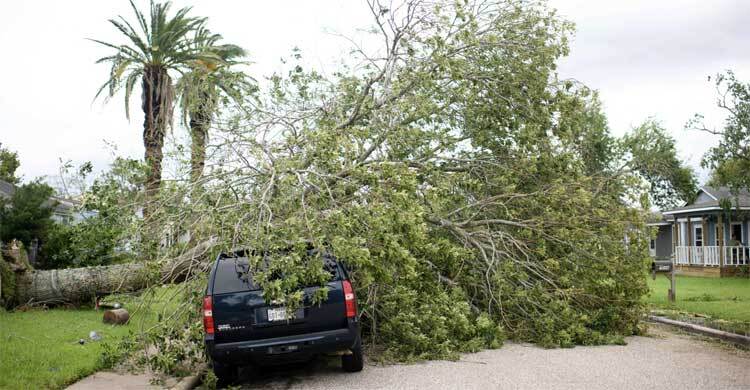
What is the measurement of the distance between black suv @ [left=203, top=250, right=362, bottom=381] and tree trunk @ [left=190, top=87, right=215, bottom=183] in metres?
3.12

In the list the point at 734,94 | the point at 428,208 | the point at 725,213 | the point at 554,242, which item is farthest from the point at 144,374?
the point at 725,213

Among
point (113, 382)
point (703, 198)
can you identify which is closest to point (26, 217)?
point (113, 382)

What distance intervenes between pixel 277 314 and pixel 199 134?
559 cm

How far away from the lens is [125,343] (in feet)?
30.6

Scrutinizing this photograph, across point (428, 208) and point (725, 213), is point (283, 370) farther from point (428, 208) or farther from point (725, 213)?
point (725, 213)

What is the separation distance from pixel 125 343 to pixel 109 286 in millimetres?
6729

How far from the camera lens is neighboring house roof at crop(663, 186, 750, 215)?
1348 inches

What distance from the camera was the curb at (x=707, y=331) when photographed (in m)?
11.8

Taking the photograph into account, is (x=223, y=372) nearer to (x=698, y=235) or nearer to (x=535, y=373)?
(x=535, y=373)

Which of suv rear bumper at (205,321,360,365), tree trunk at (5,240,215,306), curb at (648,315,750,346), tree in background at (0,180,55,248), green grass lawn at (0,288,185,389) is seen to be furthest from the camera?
tree in background at (0,180,55,248)

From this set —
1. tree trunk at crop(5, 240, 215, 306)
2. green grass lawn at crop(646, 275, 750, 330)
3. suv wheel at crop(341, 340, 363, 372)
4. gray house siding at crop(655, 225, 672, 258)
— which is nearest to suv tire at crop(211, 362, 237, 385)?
suv wheel at crop(341, 340, 363, 372)

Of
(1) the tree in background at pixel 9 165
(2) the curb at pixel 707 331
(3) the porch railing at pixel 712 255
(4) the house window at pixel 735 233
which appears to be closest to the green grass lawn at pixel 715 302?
(2) the curb at pixel 707 331

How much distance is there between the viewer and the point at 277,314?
8695mm

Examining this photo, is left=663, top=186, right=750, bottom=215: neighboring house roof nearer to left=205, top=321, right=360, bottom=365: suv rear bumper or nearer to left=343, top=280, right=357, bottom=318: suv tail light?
left=343, top=280, right=357, bottom=318: suv tail light
